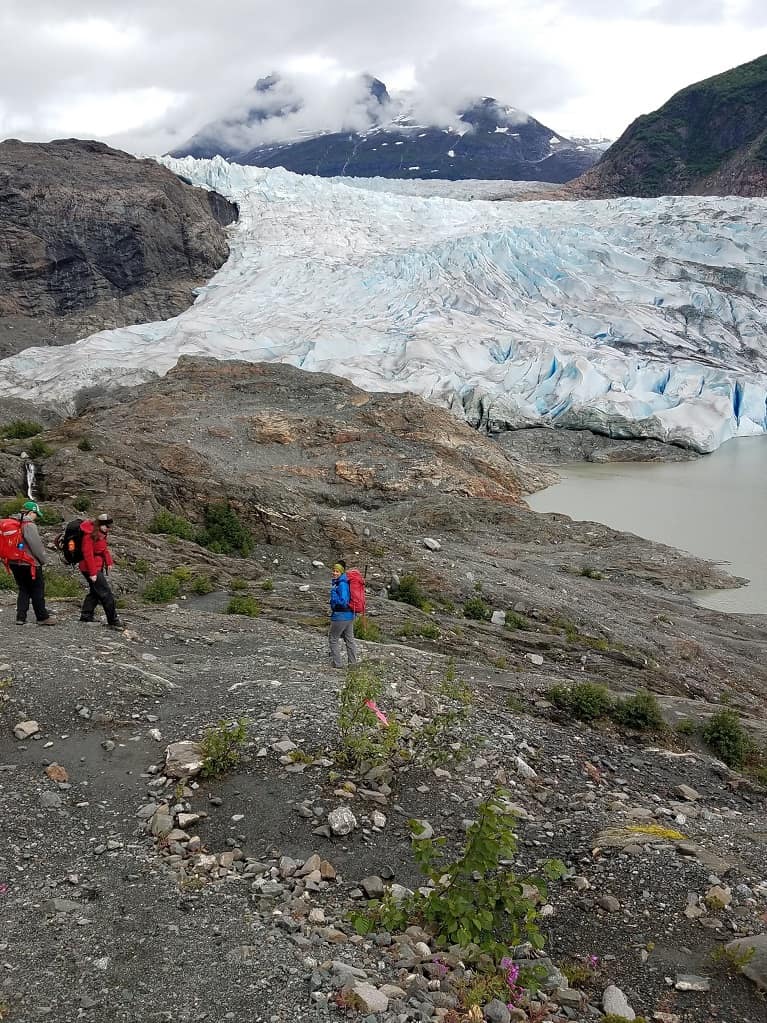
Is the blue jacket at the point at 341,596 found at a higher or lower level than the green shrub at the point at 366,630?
higher

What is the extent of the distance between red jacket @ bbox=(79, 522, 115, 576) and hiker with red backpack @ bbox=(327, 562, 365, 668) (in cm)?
210

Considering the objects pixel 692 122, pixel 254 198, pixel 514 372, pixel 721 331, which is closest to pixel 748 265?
pixel 721 331

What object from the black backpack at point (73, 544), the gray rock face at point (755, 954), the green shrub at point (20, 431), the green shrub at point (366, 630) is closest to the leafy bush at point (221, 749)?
the black backpack at point (73, 544)

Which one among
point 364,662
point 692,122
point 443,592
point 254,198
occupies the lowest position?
point 443,592

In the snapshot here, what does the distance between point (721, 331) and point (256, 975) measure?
119 ft

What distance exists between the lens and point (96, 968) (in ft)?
9.82

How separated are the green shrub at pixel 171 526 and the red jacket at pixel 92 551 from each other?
568cm

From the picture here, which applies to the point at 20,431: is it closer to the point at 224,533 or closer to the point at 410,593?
the point at 224,533

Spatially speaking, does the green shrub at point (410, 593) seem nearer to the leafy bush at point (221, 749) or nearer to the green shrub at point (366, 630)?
the green shrub at point (366, 630)

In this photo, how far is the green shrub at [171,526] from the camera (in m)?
12.7

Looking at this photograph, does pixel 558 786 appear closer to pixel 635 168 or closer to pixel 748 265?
pixel 748 265

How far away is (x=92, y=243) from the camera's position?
39.8 metres

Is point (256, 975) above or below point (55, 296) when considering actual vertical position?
below

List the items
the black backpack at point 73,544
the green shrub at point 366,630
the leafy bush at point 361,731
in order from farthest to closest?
1. the green shrub at point 366,630
2. the black backpack at point 73,544
3. the leafy bush at point 361,731
